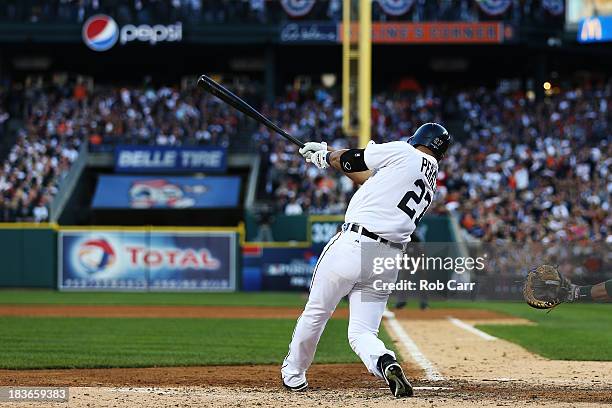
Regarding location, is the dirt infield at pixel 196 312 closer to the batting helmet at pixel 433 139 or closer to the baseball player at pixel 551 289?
the baseball player at pixel 551 289

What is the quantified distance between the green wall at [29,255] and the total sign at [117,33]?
1065cm

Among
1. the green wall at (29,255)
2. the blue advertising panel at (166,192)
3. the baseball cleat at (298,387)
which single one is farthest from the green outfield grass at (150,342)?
the blue advertising panel at (166,192)

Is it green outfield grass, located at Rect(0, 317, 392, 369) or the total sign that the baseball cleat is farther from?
the total sign

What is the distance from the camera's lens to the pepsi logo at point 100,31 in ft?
113

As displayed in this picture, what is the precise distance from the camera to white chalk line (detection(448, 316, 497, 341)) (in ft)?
43.8

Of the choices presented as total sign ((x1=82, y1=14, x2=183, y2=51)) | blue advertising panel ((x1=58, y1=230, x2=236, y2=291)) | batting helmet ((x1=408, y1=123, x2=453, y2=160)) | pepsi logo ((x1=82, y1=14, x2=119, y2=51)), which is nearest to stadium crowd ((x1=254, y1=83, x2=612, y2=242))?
blue advertising panel ((x1=58, y1=230, x2=236, y2=291))

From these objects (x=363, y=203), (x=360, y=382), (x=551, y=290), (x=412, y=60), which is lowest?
(x=360, y=382)

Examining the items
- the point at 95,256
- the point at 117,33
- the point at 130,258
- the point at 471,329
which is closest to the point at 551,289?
the point at 471,329

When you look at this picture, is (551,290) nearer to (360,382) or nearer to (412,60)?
(360,382)

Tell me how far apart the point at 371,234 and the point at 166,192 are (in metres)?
24.1

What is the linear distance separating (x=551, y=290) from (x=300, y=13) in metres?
27.6

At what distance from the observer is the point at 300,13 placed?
113ft

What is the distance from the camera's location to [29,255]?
1005 inches

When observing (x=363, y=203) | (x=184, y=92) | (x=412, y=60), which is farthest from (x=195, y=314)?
(x=412, y=60)
